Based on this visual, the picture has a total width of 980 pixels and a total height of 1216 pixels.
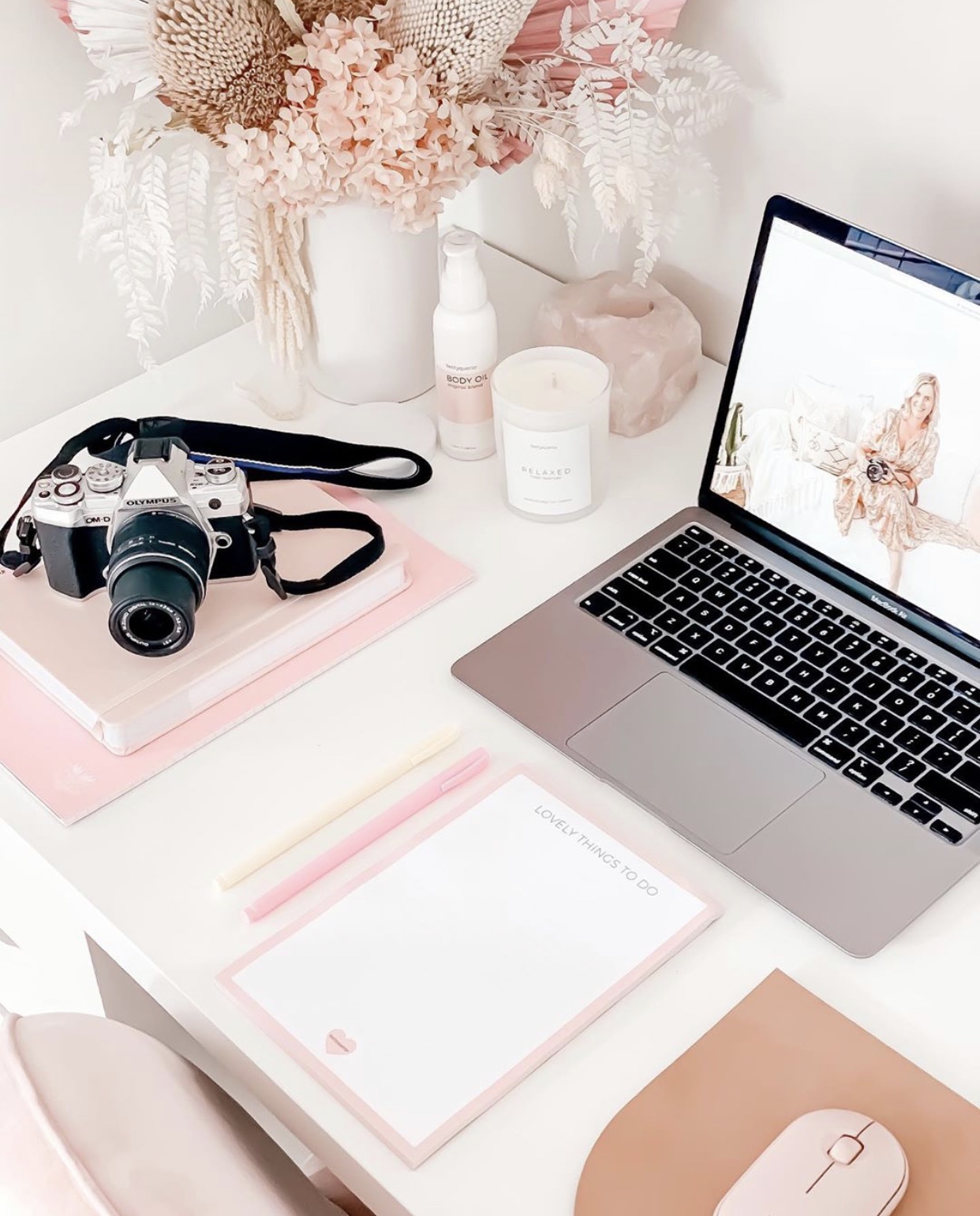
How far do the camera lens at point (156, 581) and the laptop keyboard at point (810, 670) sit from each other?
10.1 inches

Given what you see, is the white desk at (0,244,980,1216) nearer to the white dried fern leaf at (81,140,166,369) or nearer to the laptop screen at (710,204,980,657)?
the laptop screen at (710,204,980,657)

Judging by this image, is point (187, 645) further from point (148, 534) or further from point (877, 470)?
point (877, 470)

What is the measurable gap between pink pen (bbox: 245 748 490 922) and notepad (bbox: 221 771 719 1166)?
2cm

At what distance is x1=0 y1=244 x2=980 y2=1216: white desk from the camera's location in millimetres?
672

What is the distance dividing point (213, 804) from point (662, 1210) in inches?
13.5

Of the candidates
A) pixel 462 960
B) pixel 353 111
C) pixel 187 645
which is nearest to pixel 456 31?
pixel 353 111

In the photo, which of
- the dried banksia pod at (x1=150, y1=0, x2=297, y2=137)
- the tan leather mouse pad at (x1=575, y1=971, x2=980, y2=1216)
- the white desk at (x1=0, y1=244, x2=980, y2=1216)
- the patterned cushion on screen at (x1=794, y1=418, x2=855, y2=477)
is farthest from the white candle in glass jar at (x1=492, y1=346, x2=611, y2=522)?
the tan leather mouse pad at (x1=575, y1=971, x2=980, y2=1216)

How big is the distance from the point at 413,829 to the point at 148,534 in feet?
0.76

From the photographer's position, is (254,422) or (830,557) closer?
(830,557)

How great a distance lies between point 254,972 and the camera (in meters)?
0.74

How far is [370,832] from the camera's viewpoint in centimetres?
80

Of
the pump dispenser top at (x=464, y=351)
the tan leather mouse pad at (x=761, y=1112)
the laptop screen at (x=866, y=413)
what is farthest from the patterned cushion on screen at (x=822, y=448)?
the tan leather mouse pad at (x=761, y=1112)

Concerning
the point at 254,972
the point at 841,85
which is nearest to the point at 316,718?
the point at 254,972

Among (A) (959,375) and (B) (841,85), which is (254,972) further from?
(B) (841,85)
